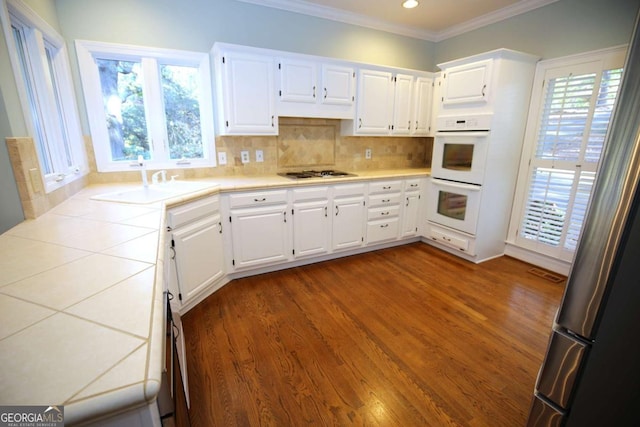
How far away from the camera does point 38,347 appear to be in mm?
607

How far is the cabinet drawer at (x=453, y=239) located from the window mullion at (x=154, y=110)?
3.11 meters

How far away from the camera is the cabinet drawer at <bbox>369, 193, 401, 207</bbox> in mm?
3256

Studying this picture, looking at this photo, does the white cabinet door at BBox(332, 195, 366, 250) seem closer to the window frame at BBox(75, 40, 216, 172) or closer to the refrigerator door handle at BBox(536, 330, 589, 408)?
the window frame at BBox(75, 40, 216, 172)

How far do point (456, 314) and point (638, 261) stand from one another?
1.67 meters

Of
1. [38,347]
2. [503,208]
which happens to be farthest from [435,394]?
[503,208]

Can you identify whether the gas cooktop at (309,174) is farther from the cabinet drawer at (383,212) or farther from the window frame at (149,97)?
the window frame at (149,97)

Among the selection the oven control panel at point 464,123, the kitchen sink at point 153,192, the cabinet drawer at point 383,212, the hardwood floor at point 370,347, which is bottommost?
the hardwood floor at point 370,347

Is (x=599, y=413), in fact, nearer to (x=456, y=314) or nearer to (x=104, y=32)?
(x=456, y=314)

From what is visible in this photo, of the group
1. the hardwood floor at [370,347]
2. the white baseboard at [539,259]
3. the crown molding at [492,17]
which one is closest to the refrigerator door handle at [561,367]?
the hardwood floor at [370,347]

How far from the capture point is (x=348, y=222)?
124 inches

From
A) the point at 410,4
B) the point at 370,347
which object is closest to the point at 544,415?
the point at 370,347

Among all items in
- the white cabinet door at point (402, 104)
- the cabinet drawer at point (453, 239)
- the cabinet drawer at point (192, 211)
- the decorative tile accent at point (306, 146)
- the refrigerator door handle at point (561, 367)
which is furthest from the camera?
the white cabinet door at point (402, 104)

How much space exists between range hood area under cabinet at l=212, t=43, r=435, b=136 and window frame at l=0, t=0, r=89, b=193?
1.14 m

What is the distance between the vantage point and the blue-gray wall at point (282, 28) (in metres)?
2.33
